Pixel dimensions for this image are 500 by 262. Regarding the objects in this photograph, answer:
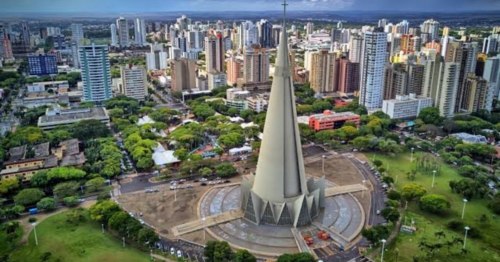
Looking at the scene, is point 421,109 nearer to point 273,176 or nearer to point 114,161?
point 273,176

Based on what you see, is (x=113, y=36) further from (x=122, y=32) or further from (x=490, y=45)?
(x=490, y=45)

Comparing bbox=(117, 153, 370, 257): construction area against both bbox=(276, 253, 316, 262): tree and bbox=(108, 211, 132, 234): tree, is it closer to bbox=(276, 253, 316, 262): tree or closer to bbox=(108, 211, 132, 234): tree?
bbox=(276, 253, 316, 262): tree

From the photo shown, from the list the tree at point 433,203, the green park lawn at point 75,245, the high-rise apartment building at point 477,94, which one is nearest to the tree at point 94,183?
the green park lawn at point 75,245

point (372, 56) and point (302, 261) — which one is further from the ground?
point (372, 56)

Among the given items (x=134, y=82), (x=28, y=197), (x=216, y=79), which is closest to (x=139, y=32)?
(x=216, y=79)

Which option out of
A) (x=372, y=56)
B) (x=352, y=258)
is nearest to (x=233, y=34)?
(x=372, y=56)

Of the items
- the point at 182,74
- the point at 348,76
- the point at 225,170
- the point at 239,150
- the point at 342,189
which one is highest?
the point at 348,76
